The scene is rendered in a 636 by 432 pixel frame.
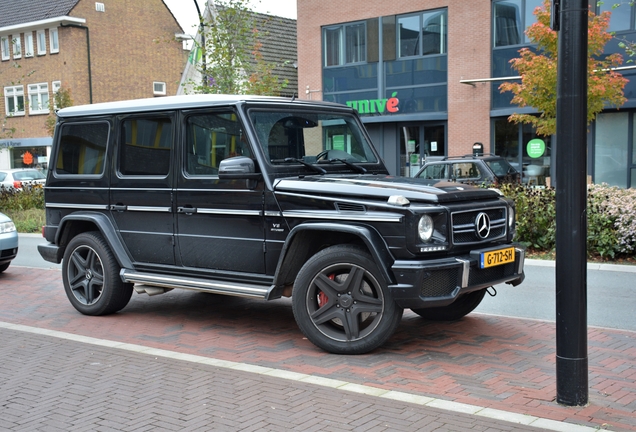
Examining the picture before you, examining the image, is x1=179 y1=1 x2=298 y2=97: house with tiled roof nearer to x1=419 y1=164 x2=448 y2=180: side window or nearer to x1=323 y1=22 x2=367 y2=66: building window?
x1=323 y1=22 x2=367 y2=66: building window

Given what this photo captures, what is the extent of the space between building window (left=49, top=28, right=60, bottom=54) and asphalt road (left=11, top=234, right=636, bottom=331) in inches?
1526

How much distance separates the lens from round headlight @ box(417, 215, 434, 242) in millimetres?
5773

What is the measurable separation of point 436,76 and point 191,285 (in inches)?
827

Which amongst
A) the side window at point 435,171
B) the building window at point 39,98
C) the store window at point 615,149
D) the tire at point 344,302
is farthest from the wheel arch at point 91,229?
the building window at point 39,98

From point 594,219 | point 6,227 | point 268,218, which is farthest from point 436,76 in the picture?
point 268,218

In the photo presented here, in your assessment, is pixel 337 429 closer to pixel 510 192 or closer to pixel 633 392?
Result: pixel 633 392

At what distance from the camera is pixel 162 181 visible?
7445mm

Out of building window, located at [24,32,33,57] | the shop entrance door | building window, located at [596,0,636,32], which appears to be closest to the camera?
building window, located at [596,0,636,32]

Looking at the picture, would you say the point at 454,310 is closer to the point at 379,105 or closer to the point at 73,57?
the point at 379,105

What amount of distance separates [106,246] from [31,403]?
2942 mm

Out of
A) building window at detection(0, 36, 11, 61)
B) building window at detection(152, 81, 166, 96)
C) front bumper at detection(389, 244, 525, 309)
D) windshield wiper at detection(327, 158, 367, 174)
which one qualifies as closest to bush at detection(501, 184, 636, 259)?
windshield wiper at detection(327, 158, 367, 174)

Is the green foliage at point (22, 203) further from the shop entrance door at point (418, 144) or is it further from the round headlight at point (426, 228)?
the round headlight at point (426, 228)

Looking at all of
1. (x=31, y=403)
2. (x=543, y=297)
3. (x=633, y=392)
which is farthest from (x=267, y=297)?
(x=543, y=297)

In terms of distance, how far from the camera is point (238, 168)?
6547 mm
